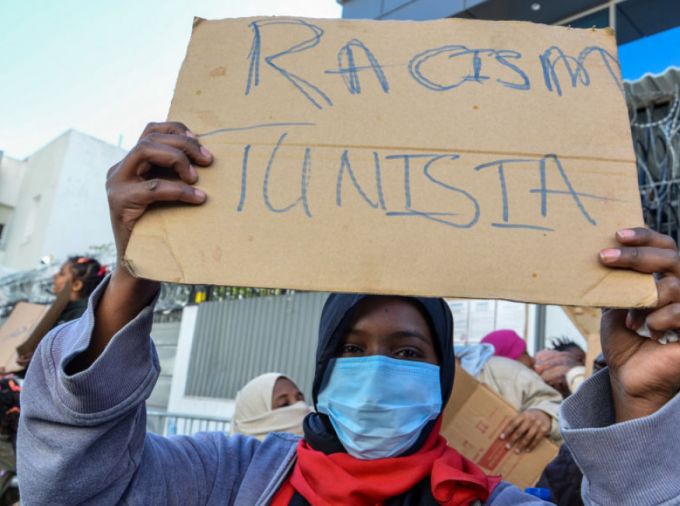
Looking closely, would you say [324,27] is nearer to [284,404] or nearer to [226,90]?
[226,90]

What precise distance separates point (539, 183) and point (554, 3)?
6582 millimetres

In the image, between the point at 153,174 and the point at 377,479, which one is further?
the point at 377,479

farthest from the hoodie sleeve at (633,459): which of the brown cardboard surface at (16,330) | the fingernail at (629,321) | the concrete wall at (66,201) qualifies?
the concrete wall at (66,201)

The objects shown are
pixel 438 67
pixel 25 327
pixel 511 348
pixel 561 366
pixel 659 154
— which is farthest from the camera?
pixel 659 154

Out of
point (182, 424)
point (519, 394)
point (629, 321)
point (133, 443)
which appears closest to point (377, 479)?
point (133, 443)

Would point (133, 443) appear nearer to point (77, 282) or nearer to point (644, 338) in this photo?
point (644, 338)

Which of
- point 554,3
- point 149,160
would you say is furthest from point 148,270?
point 554,3

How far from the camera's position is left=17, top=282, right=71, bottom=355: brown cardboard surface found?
369 cm

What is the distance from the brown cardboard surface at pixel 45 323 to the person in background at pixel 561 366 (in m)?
3.11

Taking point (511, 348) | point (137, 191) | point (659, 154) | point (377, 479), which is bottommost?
point (377, 479)

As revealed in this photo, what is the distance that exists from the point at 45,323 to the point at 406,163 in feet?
10.6

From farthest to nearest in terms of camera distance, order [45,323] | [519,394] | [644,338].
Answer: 1. [45,323]
2. [519,394]
3. [644,338]

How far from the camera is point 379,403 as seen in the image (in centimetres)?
154

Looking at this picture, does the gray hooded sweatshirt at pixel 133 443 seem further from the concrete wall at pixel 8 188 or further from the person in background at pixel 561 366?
the concrete wall at pixel 8 188
